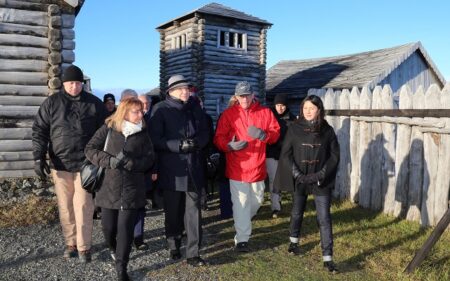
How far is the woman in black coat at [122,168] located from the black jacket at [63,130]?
2.07 feet

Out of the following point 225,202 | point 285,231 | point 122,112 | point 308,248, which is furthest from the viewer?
point 225,202

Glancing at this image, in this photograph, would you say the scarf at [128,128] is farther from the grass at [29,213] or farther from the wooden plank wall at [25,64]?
the wooden plank wall at [25,64]

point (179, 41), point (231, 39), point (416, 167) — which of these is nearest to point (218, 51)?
point (231, 39)

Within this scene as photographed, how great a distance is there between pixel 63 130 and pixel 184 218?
1675 mm

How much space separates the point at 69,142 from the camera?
464 cm

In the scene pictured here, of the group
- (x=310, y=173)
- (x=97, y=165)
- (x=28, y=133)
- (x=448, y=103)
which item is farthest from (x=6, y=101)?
(x=448, y=103)

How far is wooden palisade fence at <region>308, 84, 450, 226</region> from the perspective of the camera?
5.98 meters

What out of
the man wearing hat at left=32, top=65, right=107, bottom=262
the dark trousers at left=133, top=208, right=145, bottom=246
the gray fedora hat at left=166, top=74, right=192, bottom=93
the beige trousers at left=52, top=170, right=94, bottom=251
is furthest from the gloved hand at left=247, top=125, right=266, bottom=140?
the beige trousers at left=52, top=170, right=94, bottom=251

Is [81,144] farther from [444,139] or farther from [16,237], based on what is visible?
[444,139]

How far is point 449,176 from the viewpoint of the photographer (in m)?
5.89

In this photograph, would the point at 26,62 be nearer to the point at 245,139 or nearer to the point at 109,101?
the point at 109,101

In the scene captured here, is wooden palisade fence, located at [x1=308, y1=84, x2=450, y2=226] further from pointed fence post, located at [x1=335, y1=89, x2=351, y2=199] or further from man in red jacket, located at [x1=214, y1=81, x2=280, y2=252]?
man in red jacket, located at [x1=214, y1=81, x2=280, y2=252]

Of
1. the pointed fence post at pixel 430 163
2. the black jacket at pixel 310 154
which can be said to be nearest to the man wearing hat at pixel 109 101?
the black jacket at pixel 310 154

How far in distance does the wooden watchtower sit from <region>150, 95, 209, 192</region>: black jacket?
1452 cm
